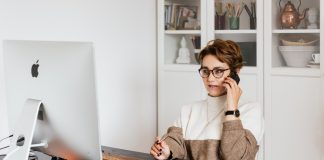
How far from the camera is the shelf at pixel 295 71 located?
10.0 feet

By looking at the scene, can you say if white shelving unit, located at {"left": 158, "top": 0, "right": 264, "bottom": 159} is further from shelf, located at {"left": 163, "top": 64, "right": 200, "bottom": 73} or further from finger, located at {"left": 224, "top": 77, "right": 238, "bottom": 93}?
finger, located at {"left": 224, "top": 77, "right": 238, "bottom": 93}

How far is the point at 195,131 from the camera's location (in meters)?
1.93

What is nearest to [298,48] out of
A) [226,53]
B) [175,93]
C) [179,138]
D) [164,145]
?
[175,93]

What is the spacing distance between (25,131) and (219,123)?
2.63 ft

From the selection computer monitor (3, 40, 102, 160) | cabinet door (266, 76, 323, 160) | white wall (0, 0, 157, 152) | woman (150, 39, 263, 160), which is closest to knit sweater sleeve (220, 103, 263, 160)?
woman (150, 39, 263, 160)

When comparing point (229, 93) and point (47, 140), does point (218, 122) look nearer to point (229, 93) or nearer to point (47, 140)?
point (229, 93)

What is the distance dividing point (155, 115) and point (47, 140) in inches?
85.9

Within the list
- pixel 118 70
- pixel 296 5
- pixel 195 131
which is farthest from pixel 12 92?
pixel 296 5

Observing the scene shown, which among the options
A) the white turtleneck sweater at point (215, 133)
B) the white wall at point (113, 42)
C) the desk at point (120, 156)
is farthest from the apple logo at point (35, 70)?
the white wall at point (113, 42)

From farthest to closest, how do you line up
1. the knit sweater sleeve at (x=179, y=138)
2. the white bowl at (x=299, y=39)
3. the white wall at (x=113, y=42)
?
1. the white bowl at (x=299, y=39)
2. the white wall at (x=113, y=42)
3. the knit sweater sleeve at (x=179, y=138)

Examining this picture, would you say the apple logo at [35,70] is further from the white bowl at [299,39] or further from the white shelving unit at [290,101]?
the white bowl at [299,39]

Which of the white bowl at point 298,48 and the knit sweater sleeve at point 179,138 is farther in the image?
the white bowl at point 298,48

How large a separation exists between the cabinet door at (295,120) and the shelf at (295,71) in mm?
29

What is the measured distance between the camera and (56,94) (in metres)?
1.56
